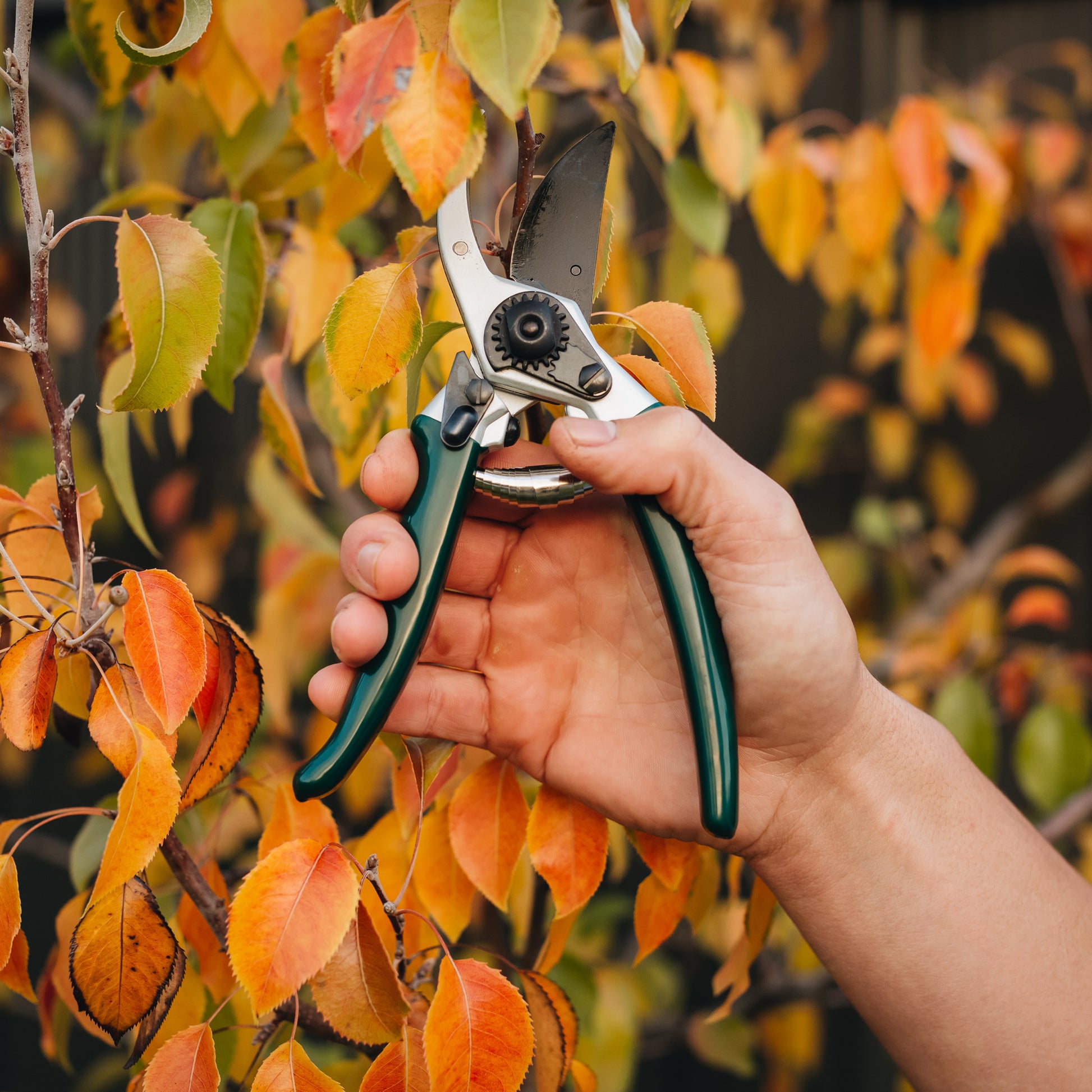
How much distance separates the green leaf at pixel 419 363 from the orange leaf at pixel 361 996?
353mm

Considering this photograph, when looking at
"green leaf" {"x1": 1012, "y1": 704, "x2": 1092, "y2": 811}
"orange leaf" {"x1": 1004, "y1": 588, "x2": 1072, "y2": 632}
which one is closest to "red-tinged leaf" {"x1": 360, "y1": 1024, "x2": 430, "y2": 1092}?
"green leaf" {"x1": 1012, "y1": 704, "x2": 1092, "y2": 811}

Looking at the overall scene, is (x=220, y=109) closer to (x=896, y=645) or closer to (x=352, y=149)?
(x=352, y=149)

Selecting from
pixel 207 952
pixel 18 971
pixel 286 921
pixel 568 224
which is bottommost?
pixel 207 952

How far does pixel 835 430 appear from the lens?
6.43 ft

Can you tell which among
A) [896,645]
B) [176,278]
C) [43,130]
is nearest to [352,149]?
[176,278]

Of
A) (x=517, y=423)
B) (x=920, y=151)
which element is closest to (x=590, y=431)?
(x=517, y=423)

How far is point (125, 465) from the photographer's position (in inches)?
26.8

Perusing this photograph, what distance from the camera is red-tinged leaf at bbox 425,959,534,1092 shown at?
51 centimetres

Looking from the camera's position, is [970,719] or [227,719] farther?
[970,719]

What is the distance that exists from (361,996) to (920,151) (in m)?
1.08

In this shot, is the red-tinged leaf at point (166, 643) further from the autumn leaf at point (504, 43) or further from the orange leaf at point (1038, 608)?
the orange leaf at point (1038, 608)

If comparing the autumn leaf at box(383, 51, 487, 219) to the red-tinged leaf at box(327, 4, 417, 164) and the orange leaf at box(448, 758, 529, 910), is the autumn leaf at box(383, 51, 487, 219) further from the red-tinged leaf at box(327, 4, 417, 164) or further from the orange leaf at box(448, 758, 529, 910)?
the orange leaf at box(448, 758, 529, 910)

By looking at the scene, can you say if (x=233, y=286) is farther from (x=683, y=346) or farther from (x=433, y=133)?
(x=683, y=346)

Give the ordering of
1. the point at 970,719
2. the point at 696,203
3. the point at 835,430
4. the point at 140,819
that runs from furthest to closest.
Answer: the point at 835,430 < the point at 970,719 < the point at 696,203 < the point at 140,819
